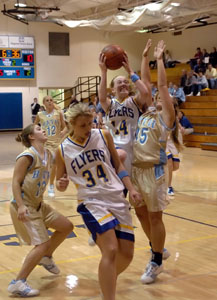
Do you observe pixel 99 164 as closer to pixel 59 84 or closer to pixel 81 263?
pixel 81 263

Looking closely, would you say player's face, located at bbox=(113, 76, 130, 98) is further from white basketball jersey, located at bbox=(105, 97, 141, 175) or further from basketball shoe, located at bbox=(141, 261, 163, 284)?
basketball shoe, located at bbox=(141, 261, 163, 284)

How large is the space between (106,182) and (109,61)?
1.49m

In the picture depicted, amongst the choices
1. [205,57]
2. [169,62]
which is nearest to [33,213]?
[205,57]

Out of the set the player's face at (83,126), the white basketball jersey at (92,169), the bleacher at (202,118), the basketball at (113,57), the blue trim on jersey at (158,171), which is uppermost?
the basketball at (113,57)

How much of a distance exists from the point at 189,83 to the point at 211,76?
3.05 feet

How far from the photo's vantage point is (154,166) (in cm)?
396

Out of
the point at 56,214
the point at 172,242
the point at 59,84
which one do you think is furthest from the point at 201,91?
the point at 56,214

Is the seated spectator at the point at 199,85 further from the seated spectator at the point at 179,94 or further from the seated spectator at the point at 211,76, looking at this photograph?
the seated spectator at the point at 179,94

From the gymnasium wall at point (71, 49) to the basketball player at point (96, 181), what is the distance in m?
20.5

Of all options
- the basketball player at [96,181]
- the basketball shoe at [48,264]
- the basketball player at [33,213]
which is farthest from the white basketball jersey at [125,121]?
the basketball shoe at [48,264]

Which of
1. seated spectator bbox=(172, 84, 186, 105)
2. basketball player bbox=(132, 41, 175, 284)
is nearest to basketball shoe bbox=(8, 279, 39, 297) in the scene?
basketball player bbox=(132, 41, 175, 284)

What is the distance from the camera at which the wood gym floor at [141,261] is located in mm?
3664

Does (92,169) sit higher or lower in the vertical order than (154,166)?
higher

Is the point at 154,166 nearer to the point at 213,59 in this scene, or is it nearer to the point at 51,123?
the point at 51,123
